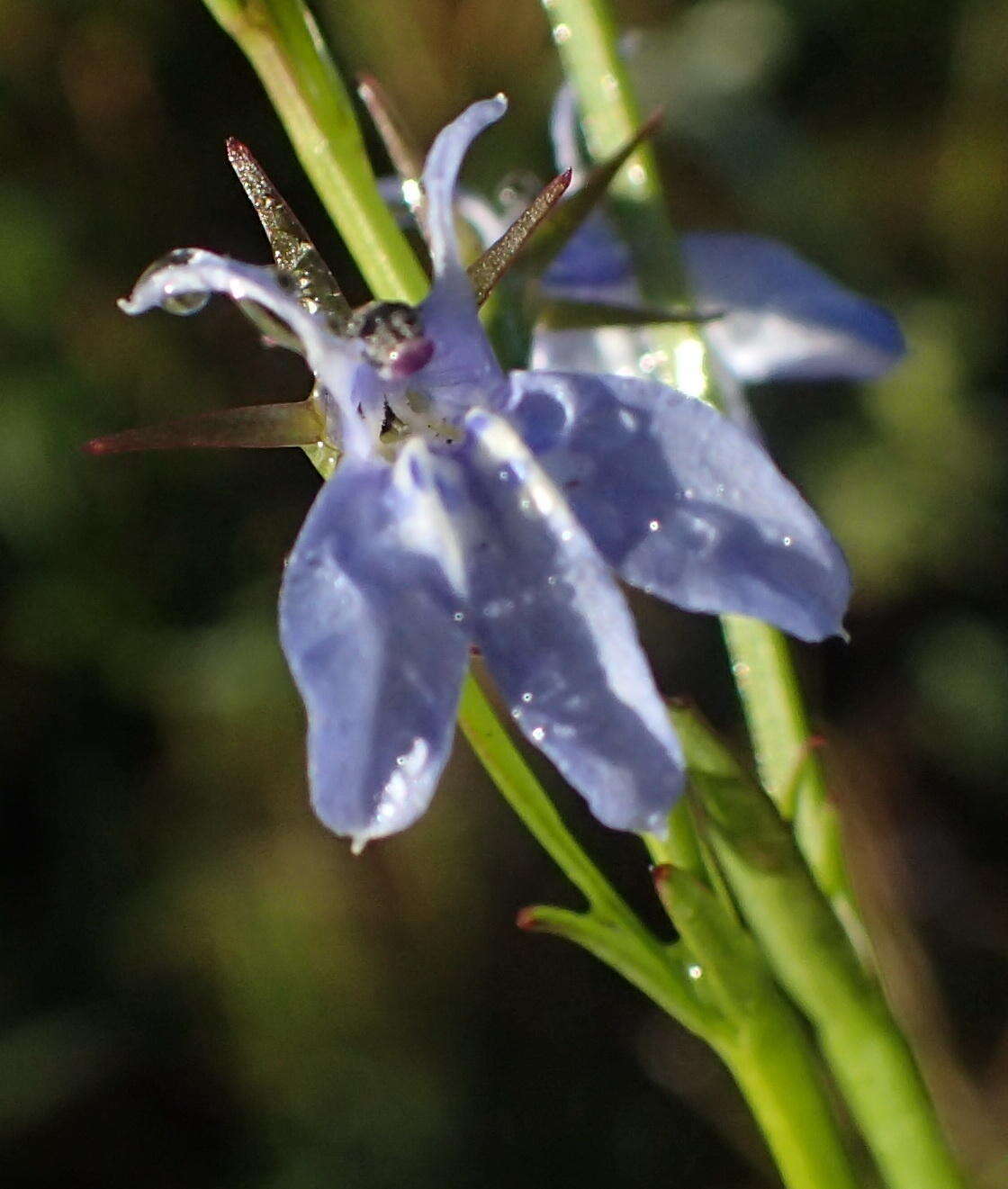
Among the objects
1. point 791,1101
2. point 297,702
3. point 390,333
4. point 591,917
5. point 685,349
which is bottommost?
point 297,702

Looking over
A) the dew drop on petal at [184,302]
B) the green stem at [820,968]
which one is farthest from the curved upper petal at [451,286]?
the green stem at [820,968]

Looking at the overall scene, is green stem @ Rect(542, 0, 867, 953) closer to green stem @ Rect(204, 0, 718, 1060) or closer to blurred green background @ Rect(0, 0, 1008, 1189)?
green stem @ Rect(204, 0, 718, 1060)

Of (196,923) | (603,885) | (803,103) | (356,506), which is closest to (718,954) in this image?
(603,885)

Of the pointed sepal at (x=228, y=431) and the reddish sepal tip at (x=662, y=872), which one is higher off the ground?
the pointed sepal at (x=228, y=431)

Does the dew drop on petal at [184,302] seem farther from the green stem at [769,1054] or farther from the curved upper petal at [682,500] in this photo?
the green stem at [769,1054]

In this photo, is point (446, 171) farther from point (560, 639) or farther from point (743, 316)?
A: point (743, 316)

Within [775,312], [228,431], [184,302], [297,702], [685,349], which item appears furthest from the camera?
[297,702]

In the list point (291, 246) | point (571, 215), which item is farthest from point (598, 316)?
point (291, 246)

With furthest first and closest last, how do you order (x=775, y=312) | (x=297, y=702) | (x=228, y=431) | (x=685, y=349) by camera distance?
(x=297, y=702)
(x=775, y=312)
(x=685, y=349)
(x=228, y=431)
